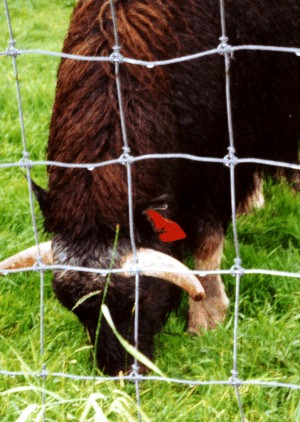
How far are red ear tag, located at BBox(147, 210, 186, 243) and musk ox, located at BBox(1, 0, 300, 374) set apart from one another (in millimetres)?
24

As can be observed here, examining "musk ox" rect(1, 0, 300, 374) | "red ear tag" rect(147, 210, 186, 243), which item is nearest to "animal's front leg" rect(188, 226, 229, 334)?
"musk ox" rect(1, 0, 300, 374)

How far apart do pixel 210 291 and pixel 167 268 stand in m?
0.87

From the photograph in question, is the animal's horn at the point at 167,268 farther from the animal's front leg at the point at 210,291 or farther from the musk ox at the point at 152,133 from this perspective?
the animal's front leg at the point at 210,291

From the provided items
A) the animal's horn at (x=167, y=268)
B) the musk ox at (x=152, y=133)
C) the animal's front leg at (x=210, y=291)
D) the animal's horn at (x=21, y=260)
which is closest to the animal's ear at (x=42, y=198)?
the musk ox at (x=152, y=133)

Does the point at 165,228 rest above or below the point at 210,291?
above

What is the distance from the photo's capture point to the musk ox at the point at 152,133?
275 centimetres

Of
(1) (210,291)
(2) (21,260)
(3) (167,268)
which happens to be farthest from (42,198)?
(1) (210,291)

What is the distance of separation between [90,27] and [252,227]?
147 centimetres

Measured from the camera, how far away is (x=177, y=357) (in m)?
3.07

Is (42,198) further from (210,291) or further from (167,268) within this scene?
(210,291)

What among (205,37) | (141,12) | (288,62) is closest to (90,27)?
(141,12)

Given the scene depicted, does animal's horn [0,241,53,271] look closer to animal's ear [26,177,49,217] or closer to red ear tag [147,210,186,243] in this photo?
animal's ear [26,177,49,217]

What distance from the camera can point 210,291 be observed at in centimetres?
344

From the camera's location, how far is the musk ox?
108 inches
